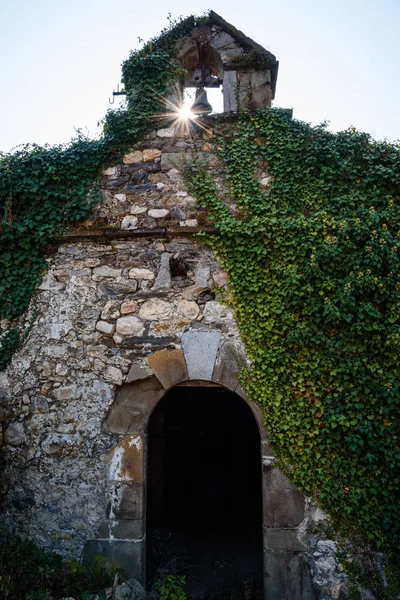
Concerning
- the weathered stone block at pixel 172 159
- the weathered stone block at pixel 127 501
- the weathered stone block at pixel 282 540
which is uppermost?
the weathered stone block at pixel 172 159

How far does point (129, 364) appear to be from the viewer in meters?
4.34

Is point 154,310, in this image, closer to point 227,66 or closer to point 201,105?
point 201,105

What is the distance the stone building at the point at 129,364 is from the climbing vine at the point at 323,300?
21 centimetres

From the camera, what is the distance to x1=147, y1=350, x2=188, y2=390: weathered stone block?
4.27 m

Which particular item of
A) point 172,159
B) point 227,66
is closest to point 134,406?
point 172,159

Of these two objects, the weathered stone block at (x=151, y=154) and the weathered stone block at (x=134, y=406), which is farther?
the weathered stone block at (x=151, y=154)

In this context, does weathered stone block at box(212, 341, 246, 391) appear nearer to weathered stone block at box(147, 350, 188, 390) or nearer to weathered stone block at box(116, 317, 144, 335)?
weathered stone block at box(147, 350, 188, 390)

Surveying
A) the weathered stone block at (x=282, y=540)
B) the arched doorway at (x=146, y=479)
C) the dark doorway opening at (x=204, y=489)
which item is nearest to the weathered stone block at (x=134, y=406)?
the arched doorway at (x=146, y=479)

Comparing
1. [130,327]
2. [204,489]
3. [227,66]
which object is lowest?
[204,489]

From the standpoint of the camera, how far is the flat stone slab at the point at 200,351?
4262mm

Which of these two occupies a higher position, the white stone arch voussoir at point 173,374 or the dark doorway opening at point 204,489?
the white stone arch voussoir at point 173,374

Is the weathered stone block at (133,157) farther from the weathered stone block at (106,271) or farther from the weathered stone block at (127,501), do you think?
the weathered stone block at (127,501)

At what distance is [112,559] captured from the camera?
401cm

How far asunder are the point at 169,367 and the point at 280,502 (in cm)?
160
